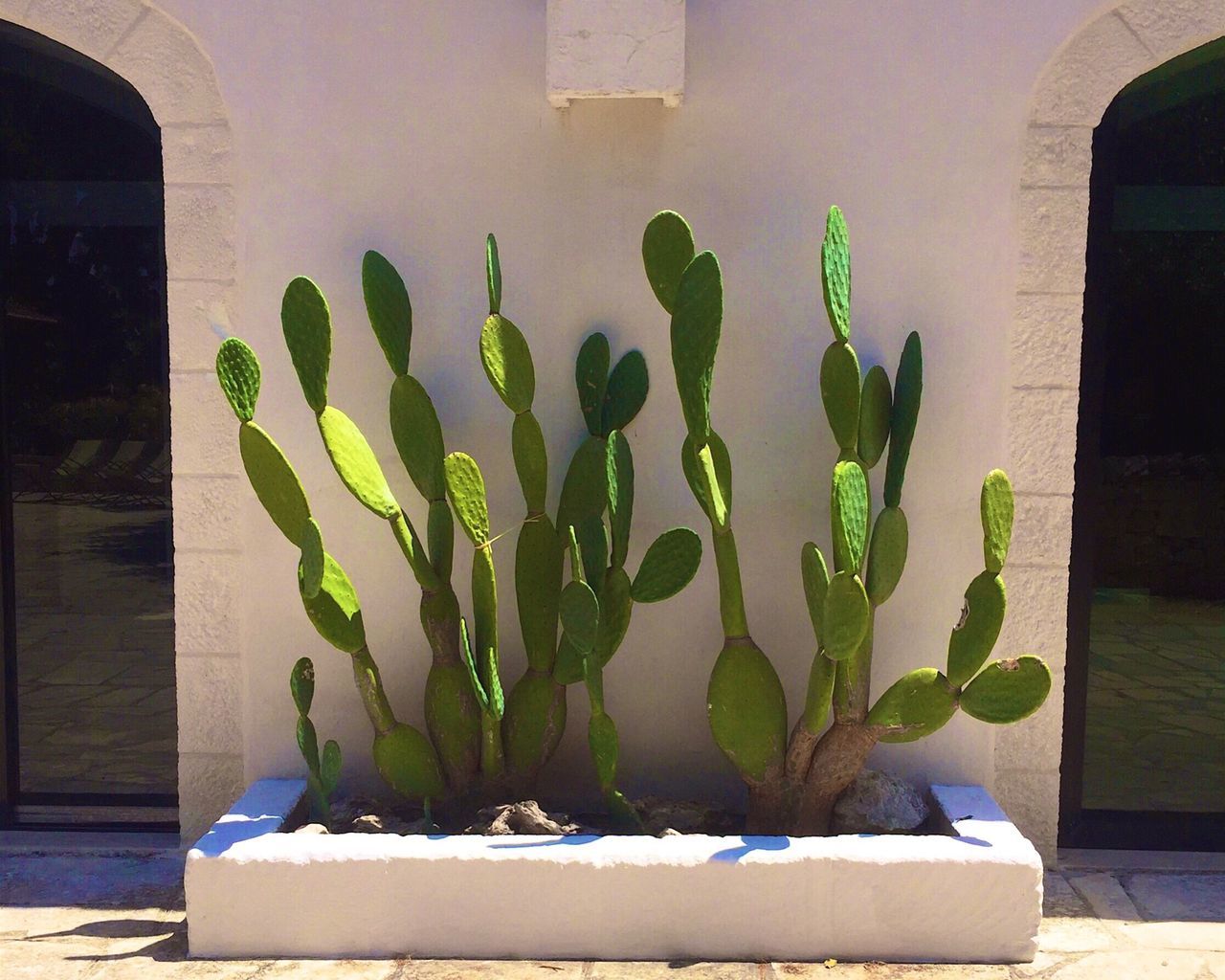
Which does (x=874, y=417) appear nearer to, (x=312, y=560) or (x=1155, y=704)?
(x=312, y=560)

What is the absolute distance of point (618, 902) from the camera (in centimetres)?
282

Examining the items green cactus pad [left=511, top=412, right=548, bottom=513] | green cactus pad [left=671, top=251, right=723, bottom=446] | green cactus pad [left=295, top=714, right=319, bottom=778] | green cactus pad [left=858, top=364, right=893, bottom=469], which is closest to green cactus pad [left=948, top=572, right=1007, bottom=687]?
green cactus pad [left=858, top=364, right=893, bottom=469]

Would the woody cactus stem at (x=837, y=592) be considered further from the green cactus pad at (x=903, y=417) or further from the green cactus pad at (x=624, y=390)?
the green cactus pad at (x=624, y=390)

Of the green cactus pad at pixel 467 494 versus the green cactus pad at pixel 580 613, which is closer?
the green cactus pad at pixel 580 613

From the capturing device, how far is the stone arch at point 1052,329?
314 centimetres

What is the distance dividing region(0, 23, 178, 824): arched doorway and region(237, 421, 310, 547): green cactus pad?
2.95ft

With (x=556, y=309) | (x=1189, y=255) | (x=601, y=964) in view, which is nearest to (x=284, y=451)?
(x=556, y=309)

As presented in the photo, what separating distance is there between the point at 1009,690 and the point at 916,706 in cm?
24

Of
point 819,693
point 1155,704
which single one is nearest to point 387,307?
point 819,693

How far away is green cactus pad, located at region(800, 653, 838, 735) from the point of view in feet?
9.79

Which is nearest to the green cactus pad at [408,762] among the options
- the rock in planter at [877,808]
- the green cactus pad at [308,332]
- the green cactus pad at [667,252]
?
the green cactus pad at [308,332]

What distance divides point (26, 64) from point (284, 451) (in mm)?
1446

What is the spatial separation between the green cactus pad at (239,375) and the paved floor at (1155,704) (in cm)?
260

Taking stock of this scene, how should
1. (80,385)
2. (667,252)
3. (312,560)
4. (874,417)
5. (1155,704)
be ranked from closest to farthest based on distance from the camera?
(312,560)
(667,252)
(874,417)
(80,385)
(1155,704)
